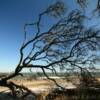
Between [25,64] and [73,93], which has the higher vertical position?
[25,64]

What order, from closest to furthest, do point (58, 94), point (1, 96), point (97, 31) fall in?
point (97, 31), point (1, 96), point (58, 94)

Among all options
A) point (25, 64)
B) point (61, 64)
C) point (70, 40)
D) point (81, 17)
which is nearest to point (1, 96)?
point (25, 64)

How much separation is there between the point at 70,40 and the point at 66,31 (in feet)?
1.72

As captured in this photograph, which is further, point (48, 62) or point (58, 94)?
point (58, 94)

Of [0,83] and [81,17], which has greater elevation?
[81,17]

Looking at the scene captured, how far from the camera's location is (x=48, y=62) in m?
18.2

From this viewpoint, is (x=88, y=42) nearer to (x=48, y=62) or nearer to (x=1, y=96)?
(x=48, y=62)

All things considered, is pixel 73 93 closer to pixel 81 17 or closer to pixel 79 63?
pixel 79 63

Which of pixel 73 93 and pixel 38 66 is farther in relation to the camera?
pixel 73 93

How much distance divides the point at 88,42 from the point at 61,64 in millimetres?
1872

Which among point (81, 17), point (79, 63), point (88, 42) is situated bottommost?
point (79, 63)

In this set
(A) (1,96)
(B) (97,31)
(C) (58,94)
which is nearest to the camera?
(B) (97,31)

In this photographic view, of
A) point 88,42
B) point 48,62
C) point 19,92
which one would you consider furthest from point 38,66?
point 88,42

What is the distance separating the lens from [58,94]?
67.0 ft
